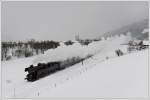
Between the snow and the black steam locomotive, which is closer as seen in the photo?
the black steam locomotive

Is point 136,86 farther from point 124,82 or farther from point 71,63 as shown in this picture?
point 71,63

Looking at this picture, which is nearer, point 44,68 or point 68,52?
point 44,68

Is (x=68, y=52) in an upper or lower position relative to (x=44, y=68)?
upper

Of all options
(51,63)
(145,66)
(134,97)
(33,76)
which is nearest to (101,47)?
(51,63)

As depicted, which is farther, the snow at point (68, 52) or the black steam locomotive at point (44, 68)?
the snow at point (68, 52)

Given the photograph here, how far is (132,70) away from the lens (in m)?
11.8

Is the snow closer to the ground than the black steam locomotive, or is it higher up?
higher up

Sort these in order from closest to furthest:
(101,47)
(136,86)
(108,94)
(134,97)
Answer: (134,97) < (108,94) < (136,86) < (101,47)

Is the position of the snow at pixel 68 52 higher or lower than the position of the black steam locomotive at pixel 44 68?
higher

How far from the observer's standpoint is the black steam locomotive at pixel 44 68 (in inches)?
667

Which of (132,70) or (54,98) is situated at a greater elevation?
(132,70)

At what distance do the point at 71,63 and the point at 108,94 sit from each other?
15454 millimetres

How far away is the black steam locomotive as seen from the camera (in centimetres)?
1695

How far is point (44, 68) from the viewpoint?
18516 millimetres
